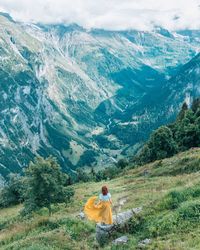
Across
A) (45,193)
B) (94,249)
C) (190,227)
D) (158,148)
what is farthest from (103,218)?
(158,148)

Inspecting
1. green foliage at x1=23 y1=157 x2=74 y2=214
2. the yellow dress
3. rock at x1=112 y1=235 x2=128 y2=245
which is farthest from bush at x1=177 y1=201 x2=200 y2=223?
green foliage at x1=23 y1=157 x2=74 y2=214

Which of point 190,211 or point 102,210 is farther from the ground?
point 102,210

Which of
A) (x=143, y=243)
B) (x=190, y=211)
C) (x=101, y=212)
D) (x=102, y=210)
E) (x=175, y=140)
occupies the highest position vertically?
(x=102, y=210)

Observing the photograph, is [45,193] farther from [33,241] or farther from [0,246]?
[33,241]

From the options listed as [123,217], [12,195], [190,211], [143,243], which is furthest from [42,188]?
[12,195]

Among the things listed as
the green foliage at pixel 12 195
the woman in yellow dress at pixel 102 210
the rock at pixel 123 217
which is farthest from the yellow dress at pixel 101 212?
the green foliage at pixel 12 195

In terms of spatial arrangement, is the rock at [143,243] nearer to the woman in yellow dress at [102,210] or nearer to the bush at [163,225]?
the bush at [163,225]

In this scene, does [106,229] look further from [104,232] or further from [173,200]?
[173,200]

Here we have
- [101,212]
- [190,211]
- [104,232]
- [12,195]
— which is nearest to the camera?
[190,211]

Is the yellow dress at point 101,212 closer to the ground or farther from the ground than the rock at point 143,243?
farther from the ground

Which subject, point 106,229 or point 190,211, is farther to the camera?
point 106,229

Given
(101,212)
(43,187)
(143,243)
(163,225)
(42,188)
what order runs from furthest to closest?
(43,187) < (42,188) < (101,212) < (163,225) < (143,243)

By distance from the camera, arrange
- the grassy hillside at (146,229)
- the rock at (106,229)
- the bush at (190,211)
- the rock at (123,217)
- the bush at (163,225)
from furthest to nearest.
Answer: the rock at (123,217), the rock at (106,229), the bush at (190,211), the bush at (163,225), the grassy hillside at (146,229)

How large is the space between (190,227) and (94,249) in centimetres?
649
